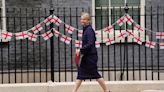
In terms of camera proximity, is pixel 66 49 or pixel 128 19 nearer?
pixel 128 19

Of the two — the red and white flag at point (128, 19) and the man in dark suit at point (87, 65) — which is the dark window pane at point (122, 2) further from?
the man in dark suit at point (87, 65)

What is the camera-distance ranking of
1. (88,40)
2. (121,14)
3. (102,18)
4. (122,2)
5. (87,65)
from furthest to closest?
1. (122,2)
2. (102,18)
3. (121,14)
4. (87,65)
5. (88,40)

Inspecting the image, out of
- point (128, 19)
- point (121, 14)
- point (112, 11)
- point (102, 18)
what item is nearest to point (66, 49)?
point (102, 18)

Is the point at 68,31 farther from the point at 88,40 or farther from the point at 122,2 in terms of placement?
the point at 122,2

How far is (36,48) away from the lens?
13758 millimetres

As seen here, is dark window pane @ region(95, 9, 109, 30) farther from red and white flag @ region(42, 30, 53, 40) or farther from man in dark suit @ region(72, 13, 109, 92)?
man in dark suit @ region(72, 13, 109, 92)

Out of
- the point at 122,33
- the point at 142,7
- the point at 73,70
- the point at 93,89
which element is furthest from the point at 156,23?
the point at 93,89

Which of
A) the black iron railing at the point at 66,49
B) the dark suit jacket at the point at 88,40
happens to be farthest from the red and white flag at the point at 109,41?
the dark suit jacket at the point at 88,40

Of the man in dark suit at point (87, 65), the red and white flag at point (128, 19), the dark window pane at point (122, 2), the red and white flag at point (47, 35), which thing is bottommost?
the man in dark suit at point (87, 65)

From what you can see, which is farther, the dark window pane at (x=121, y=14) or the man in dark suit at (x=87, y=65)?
the dark window pane at (x=121, y=14)

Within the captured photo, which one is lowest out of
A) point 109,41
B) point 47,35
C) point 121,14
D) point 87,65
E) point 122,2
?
point 87,65

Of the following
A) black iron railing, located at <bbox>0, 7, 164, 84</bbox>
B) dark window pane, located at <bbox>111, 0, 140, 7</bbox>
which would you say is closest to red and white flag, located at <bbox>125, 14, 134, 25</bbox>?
black iron railing, located at <bbox>0, 7, 164, 84</bbox>

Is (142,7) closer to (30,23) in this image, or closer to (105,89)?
(30,23)

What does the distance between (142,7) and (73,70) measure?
99.0 inches
